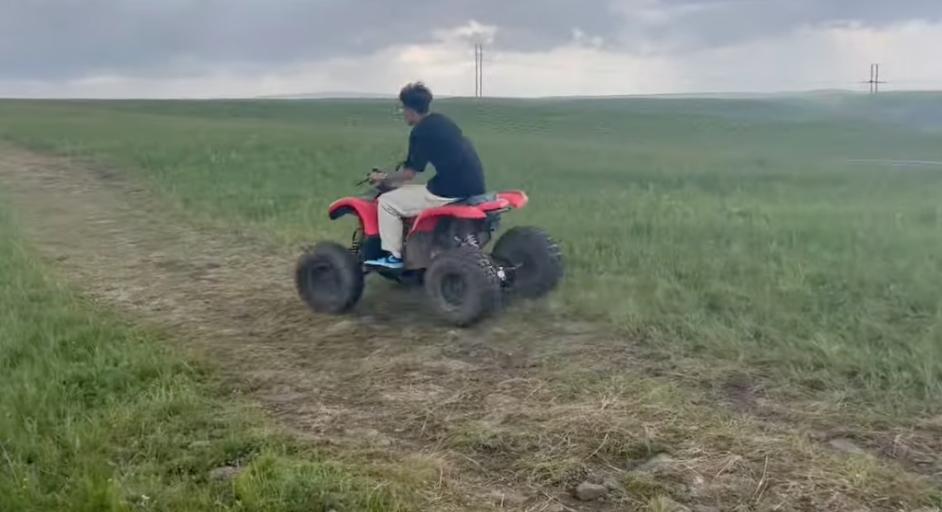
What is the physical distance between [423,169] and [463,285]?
3.05 ft

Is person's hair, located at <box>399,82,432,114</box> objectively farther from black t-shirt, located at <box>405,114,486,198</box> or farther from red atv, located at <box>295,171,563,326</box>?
red atv, located at <box>295,171,563,326</box>

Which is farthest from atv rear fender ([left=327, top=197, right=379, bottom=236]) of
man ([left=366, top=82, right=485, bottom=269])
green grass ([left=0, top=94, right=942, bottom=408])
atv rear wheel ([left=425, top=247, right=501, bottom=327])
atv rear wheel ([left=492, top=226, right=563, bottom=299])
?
green grass ([left=0, top=94, right=942, bottom=408])

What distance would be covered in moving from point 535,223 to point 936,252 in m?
4.58

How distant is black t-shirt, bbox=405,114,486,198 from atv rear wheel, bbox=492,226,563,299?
750mm

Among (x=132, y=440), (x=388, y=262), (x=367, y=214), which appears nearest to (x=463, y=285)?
(x=388, y=262)

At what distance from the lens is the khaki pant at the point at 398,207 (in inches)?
290

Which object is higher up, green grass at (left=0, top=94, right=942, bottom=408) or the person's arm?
the person's arm

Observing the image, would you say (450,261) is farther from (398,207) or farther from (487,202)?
(398,207)

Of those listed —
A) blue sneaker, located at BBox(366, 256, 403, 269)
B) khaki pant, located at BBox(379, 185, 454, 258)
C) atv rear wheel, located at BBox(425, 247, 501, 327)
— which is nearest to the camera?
atv rear wheel, located at BBox(425, 247, 501, 327)

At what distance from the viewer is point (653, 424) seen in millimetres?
4863

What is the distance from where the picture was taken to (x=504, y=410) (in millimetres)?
5250

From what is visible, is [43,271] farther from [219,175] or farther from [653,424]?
[219,175]

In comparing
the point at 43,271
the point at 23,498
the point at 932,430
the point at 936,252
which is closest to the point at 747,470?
the point at 932,430

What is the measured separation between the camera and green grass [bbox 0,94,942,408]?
20.1ft
